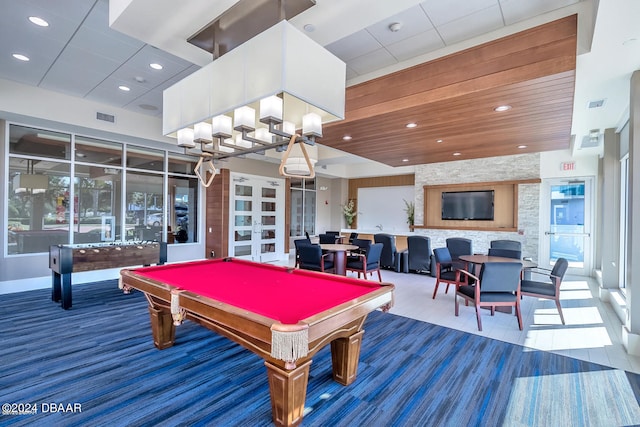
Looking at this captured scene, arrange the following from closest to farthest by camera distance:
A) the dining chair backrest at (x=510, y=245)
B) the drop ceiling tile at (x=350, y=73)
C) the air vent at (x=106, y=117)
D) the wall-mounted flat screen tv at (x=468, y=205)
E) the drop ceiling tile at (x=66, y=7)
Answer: the drop ceiling tile at (x=66, y=7) → the drop ceiling tile at (x=350, y=73) → the air vent at (x=106, y=117) → the dining chair backrest at (x=510, y=245) → the wall-mounted flat screen tv at (x=468, y=205)

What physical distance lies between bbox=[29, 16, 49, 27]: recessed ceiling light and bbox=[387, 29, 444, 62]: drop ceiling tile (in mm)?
3906

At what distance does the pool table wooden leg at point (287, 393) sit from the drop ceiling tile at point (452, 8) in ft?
11.0

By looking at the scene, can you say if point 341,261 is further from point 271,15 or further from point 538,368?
point 271,15

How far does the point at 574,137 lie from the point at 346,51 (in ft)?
17.7

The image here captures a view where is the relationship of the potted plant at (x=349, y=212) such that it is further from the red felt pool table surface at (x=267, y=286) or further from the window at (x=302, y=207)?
the red felt pool table surface at (x=267, y=286)

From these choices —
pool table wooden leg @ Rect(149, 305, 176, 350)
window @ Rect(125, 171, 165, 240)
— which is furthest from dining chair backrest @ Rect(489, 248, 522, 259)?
window @ Rect(125, 171, 165, 240)

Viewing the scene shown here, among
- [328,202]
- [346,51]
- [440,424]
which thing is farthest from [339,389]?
[328,202]

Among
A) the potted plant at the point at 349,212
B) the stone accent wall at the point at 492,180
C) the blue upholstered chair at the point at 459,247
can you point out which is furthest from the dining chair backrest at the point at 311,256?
the potted plant at the point at 349,212

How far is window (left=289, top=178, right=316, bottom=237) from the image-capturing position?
11133mm

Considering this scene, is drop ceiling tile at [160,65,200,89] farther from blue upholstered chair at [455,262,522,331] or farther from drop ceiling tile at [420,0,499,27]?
blue upholstered chair at [455,262,522,331]

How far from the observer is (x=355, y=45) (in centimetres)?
363

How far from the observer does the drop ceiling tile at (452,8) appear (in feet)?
9.43

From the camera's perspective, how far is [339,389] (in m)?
2.52

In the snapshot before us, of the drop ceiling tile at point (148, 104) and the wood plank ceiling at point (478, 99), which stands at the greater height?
the drop ceiling tile at point (148, 104)
